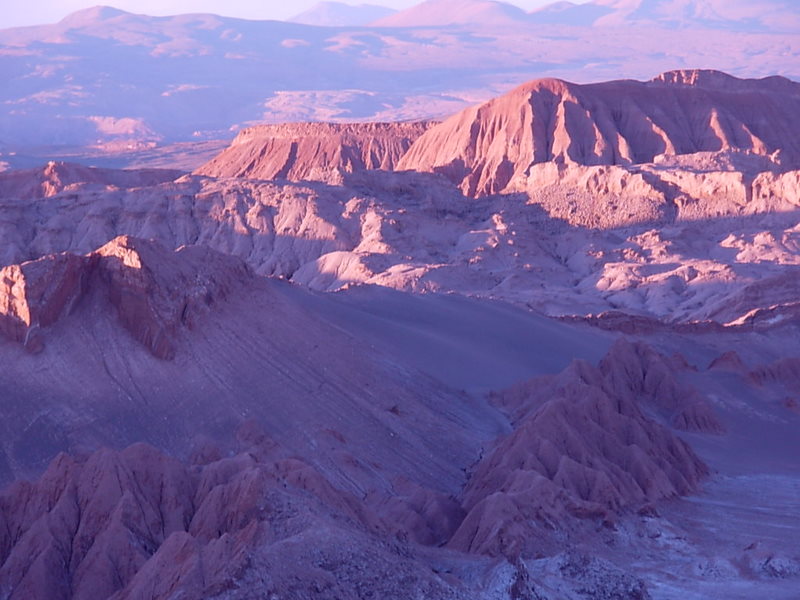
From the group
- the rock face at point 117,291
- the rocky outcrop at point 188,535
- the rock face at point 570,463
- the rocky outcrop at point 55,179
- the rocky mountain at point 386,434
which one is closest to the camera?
the rocky outcrop at point 188,535

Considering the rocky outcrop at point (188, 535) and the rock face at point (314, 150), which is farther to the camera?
the rock face at point (314, 150)

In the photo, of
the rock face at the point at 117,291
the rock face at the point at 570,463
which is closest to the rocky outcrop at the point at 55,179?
the rock face at the point at 570,463

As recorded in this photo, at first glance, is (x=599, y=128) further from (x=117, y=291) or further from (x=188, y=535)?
(x=188, y=535)

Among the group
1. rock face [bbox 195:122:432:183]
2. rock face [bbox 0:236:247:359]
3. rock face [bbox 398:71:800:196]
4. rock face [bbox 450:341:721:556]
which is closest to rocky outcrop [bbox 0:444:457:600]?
rock face [bbox 450:341:721:556]

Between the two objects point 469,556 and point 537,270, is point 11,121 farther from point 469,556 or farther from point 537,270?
point 469,556

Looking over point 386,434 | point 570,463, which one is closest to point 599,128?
point 386,434

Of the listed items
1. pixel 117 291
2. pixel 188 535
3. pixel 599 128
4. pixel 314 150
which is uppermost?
pixel 117 291

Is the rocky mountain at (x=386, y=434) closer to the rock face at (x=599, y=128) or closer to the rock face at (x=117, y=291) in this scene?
the rock face at (x=117, y=291)
